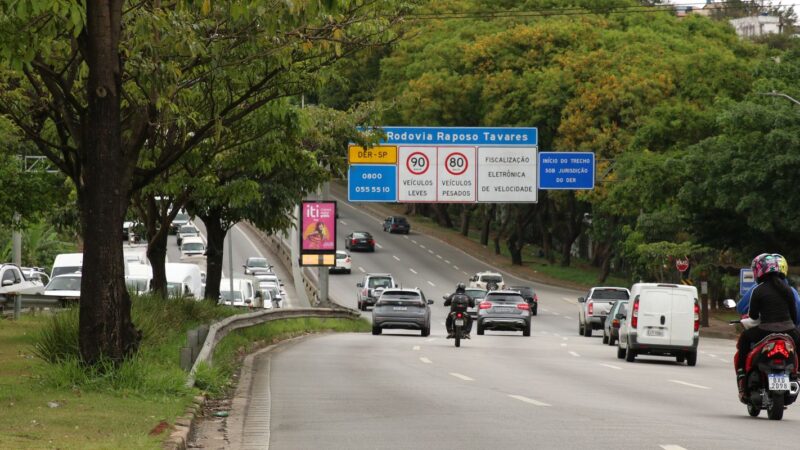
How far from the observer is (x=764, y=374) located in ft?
50.8

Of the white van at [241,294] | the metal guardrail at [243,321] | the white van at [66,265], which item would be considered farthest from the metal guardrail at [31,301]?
the white van at [241,294]

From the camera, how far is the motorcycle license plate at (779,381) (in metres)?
15.2

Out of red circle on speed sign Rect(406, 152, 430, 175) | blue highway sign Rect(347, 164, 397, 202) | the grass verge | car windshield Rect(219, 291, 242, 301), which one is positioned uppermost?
red circle on speed sign Rect(406, 152, 430, 175)

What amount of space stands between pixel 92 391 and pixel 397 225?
8612 centimetres

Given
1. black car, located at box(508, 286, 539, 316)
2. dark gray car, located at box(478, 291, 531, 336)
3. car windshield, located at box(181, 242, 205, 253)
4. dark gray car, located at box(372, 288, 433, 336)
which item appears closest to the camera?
dark gray car, located at box(372, 288, 433, 336)

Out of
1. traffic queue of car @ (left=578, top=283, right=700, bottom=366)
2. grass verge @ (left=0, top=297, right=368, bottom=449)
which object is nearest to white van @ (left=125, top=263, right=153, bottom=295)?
traffic queue of car @ (left=578, top=283, right=700, bottom=366)

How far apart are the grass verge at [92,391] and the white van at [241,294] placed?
26940 mm

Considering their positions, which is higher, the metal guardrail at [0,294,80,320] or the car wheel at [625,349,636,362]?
the metal guardrail at [0,294,80,320]

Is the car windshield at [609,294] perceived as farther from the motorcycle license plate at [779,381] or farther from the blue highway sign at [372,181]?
the motorcycle license plate at [779,381]

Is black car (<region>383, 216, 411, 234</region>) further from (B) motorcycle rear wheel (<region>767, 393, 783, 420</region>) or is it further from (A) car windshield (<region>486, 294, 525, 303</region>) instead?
(B) motorcycle rear wheel (<region>767, 393, 783, 420</region>)

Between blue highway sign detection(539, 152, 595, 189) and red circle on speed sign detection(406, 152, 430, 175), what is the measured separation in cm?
440

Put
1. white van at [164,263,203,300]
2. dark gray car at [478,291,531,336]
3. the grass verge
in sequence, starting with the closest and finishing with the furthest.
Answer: the grass verge, white van at [164,263,203,300], dark gray car at [478,291,531,336]

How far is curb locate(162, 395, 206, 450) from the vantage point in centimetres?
1189

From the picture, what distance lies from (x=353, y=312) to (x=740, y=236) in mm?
15303
